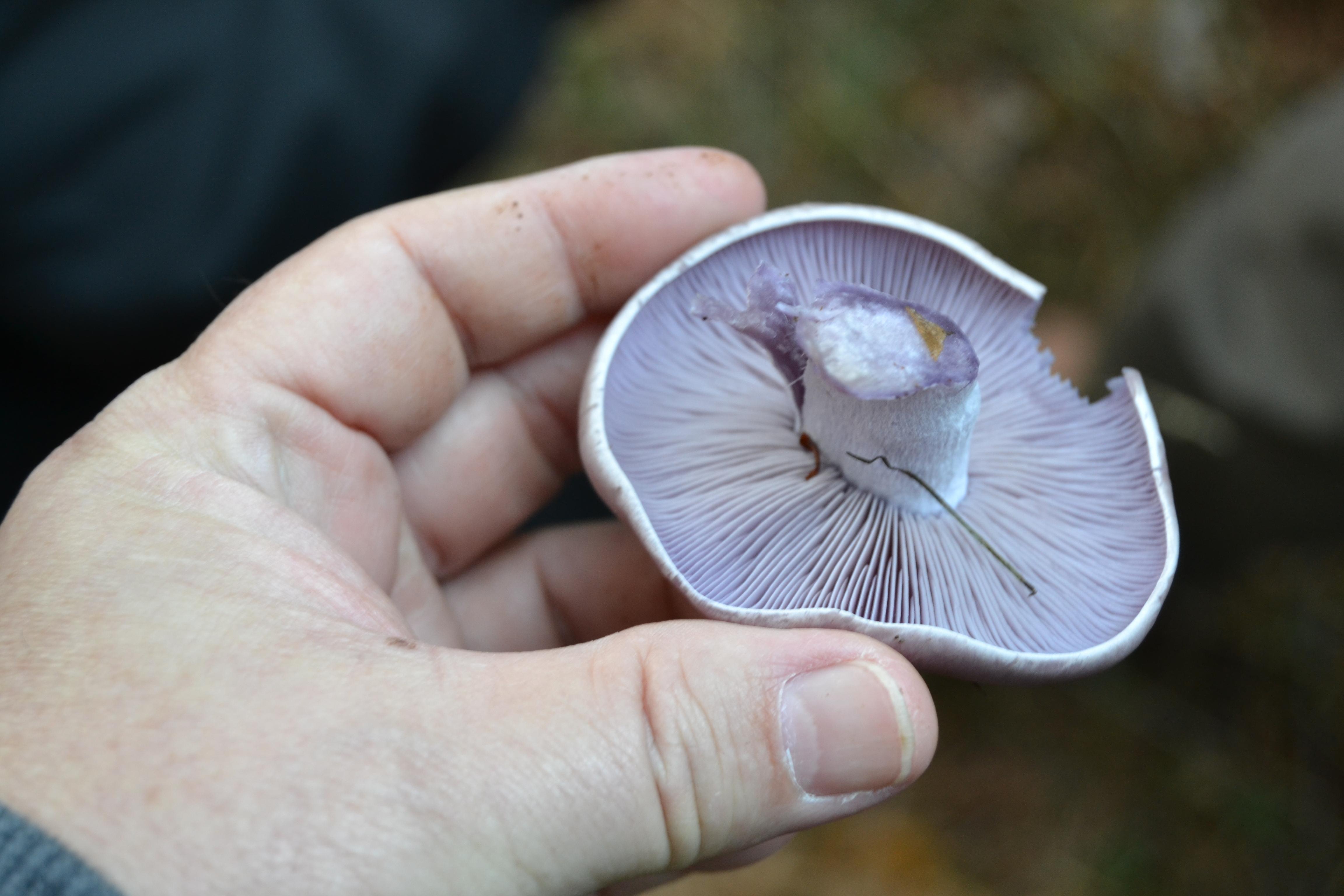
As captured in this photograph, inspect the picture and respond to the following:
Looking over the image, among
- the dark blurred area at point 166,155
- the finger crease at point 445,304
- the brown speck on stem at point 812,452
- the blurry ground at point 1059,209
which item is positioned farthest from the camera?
the blurry ground at point 1059,209

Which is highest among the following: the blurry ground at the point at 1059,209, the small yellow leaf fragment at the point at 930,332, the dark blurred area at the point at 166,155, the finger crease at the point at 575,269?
the dark blurred area at the point at 166,155

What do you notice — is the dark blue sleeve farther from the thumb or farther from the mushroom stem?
the mushroom stem

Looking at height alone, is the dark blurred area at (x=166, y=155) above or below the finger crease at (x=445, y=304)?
above

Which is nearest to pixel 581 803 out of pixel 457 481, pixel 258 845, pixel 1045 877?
pixel 258 845

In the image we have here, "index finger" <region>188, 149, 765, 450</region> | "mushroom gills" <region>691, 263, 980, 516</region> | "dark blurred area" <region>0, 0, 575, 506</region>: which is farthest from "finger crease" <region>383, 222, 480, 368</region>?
"mushroom gills" <region>691, 263, 980, 516</region>

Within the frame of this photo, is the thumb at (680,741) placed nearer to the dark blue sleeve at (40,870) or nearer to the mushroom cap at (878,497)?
the mushroom cap at (878,497)

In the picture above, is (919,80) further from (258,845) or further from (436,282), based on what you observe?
(258,845)

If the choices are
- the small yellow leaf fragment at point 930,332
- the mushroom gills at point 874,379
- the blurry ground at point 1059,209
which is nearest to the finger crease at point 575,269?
the mushroom gills at point 874,379
